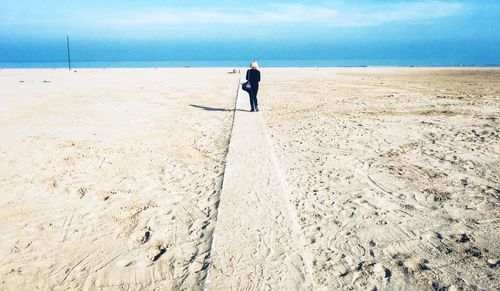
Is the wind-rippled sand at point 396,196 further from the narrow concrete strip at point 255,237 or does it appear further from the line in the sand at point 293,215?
the narrow concrete strip at point 255,237

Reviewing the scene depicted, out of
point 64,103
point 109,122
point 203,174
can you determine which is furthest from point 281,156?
point 64,103

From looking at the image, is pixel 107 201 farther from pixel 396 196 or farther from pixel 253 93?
pixel 253 93

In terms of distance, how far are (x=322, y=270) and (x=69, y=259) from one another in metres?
2.90

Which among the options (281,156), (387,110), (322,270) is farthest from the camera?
(387,110)

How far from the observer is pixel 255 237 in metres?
4.73

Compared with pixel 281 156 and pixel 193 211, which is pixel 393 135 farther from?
pixel 193 211

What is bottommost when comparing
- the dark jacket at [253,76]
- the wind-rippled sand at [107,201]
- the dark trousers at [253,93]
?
the wind-rippled sand at [107,201]

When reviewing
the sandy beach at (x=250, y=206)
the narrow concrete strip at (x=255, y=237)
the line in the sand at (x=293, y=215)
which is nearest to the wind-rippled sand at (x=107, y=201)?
the sandy beach at (x=250, y=206)

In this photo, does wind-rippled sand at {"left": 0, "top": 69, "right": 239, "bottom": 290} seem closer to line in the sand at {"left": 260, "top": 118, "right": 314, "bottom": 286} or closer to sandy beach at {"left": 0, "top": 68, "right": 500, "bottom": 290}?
sandy beach at {"left": 0, "top": 68, "right": 500, "bottom": 290}

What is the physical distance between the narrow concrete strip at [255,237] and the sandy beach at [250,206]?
0.07 feet

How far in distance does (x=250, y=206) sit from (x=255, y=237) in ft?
2.97

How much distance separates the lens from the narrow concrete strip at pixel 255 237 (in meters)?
3.94

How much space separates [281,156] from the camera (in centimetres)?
845

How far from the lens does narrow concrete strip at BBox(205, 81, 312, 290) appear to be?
3939 millimetres
